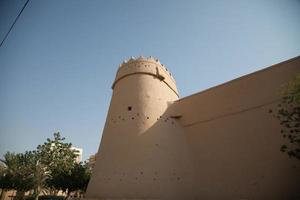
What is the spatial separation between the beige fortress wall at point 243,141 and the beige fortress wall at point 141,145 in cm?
135

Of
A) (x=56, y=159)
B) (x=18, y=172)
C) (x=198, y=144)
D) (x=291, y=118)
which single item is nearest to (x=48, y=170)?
(x=56, y=159)

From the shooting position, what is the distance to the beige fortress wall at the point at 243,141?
12.1 meters

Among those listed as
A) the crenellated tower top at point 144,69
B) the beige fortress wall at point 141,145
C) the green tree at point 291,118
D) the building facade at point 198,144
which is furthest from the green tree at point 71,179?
the green tree at point 291,118

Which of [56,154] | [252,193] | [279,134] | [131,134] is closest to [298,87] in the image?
[279,134]

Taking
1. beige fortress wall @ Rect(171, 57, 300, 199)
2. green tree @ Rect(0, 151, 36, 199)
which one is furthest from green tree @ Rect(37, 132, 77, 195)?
beige fortress wall @ Rect(171, 57, 300, 199)

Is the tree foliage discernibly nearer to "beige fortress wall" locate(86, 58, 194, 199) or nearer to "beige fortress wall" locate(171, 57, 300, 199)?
"beige fortress wall" locate(86, 58, 194, 199)

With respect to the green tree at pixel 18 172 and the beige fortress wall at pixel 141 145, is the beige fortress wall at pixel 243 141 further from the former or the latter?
the green tree at pixel 18 172

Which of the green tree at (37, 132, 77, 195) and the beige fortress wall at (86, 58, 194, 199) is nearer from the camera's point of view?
the beige fortress wall at (86, 58, 194, 199)

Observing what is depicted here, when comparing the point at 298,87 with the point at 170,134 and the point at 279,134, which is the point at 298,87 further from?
the point at 170,134

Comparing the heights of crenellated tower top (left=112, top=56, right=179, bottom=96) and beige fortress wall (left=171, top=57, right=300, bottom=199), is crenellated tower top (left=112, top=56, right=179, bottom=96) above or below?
above

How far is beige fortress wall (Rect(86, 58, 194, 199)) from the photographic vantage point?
13391mm

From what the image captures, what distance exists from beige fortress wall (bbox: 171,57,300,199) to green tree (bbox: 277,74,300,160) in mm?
431

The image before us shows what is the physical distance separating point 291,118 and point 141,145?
29.9ft

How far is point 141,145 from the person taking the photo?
14609 mm
